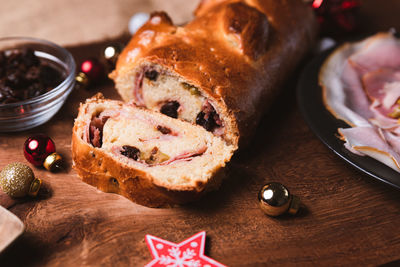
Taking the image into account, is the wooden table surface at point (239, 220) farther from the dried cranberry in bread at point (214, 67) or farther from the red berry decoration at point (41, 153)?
the dried cranberry in bread at point (214, 67)

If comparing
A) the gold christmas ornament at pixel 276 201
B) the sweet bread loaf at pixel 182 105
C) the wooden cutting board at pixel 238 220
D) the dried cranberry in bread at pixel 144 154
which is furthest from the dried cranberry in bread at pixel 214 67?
the gold christmas ornament at pixel 276 201

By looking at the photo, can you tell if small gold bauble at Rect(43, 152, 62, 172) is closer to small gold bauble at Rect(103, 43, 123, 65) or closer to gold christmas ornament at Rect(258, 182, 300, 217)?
small gold bauble at Rect(103, 43, 123, 65)

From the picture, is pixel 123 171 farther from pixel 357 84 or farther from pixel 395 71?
pixel 395 71

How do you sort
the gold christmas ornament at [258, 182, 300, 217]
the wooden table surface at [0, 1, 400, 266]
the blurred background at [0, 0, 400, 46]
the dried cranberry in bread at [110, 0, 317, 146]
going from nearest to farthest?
1. the wooden table surface at [0, 1, 400, 266]
2. the gold christmas ornament at [258, 182, 300, 217]
3. the dried cranberry in bread at [110, 0, 317, 146]
4. the blurred background at [0, 0, 400, 46]

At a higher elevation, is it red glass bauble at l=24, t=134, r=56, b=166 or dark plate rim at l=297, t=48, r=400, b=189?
dark plate rim at l=297, t=48, r=400, b=189

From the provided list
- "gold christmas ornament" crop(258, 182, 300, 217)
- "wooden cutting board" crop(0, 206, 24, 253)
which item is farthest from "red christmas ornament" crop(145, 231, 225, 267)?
"wooden cutting board" crop(0, 206, 24, 253)

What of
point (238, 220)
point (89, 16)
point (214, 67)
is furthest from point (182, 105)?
point (89, 16)

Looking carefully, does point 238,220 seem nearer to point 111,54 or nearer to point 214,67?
point 214,67
